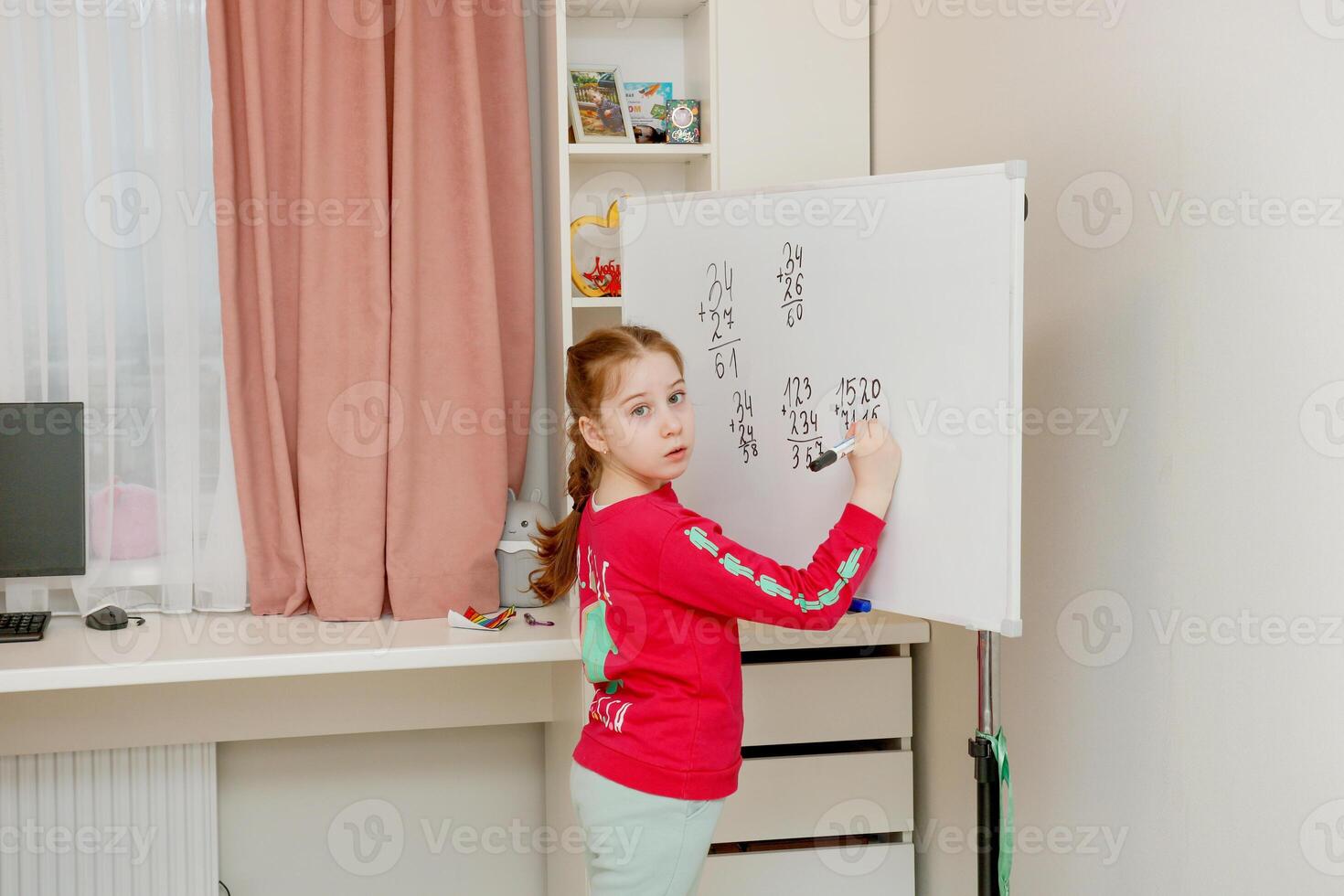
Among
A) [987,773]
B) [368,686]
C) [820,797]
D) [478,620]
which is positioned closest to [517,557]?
[478,620]

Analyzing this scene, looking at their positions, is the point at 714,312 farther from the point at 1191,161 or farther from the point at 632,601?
the point at 1191,161

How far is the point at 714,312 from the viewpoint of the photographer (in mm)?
1664

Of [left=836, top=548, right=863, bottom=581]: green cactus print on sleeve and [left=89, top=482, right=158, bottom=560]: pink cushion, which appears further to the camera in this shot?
[left=89, top=482, right=158, bottom=560]: pink cushion

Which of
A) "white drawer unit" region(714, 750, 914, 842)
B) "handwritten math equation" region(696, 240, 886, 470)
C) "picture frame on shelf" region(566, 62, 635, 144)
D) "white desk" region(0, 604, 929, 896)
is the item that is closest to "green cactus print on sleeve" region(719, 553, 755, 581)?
"handwritten math equation" region(696, 240, 886, 470)

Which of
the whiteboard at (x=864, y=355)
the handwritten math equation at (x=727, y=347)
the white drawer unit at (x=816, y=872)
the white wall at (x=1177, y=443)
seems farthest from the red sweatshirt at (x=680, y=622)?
the white drawer unit at (x=816, y=872)

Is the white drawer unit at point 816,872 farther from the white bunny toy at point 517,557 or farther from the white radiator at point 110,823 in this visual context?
the white radiator at point 110,823

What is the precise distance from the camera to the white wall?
114 cm

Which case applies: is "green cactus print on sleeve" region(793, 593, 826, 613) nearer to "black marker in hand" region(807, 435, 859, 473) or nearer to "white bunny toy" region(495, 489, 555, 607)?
"black marker in hand" region(807, 435, 859, 473)

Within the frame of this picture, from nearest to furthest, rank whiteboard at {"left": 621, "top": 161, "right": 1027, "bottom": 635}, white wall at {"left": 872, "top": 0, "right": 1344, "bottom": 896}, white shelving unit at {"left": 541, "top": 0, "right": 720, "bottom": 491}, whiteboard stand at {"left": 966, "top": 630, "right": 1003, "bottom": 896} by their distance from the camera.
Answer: white wall at {"left": 872, "top": 0, "right": 1344, "bottom": 896}, whiteboard at {"left": 621, "top": 161, "right": 1027, "bottom": 635}, whiteboard stand at {"left": 966, "top": 630, "right": 1003, "bottom": 896}, white shelving unit at {"left": 541, "top": 0, "right": 720, "bottom": 491}

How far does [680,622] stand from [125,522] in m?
1.31

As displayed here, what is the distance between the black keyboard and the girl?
42.8 inches

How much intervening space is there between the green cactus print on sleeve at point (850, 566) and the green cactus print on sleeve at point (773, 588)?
0.07 m

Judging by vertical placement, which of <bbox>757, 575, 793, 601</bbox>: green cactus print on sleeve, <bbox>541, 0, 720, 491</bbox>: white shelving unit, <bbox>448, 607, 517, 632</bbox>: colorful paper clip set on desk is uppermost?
<bbox>541, 0, 720, 491</bbox>: white shelving unit

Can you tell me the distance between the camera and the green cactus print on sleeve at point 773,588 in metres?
1.30
